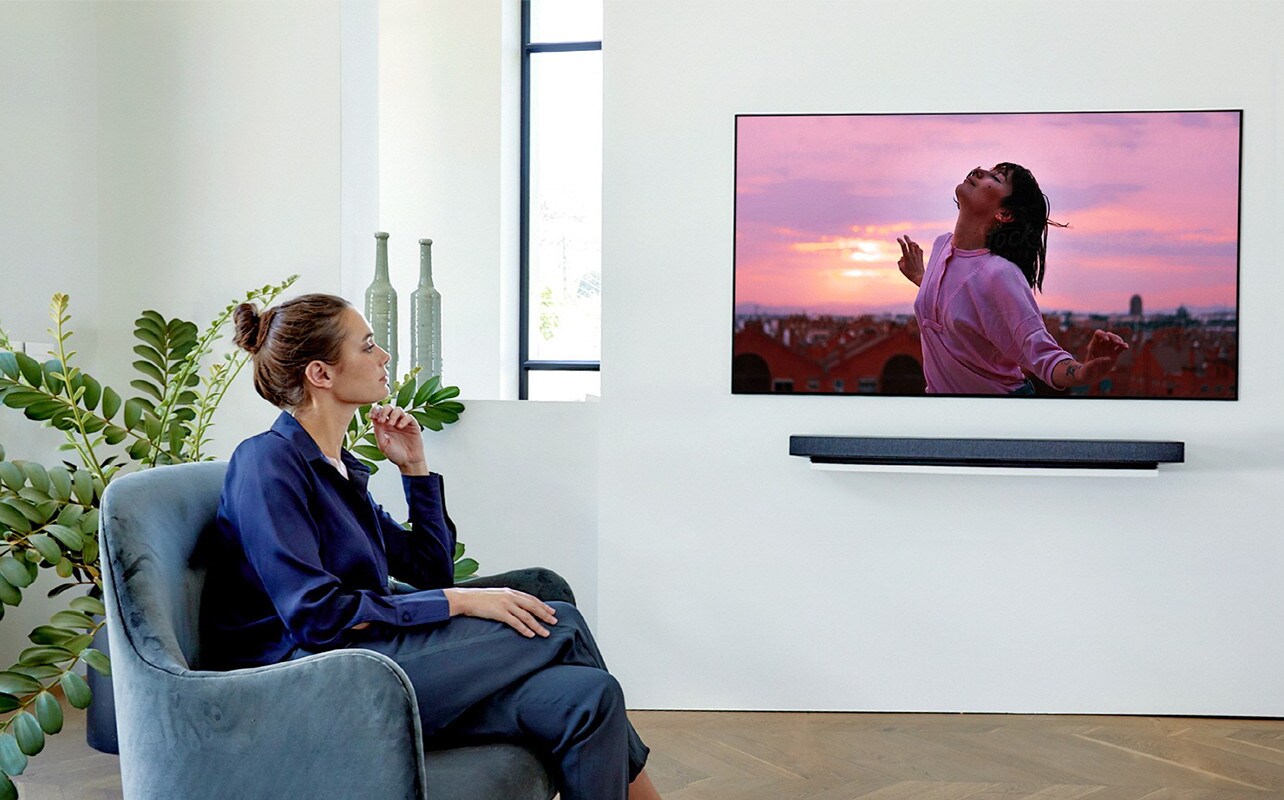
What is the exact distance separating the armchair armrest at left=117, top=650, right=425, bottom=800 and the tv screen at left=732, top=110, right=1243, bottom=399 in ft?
6.90

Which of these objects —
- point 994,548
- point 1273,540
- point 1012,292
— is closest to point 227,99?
point 1012,292

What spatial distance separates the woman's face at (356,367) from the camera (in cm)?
194

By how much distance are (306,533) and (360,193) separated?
86.3 inches

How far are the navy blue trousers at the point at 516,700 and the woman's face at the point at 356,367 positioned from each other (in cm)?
45

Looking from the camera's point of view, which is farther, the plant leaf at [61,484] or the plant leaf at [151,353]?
the plant leaf at [151,353]

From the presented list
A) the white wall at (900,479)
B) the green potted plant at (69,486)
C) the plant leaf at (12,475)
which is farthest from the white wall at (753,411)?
the plant leaf at (12,475)

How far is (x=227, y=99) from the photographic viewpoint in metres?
3.63

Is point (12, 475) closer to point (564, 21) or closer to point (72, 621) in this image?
point (72, 621)

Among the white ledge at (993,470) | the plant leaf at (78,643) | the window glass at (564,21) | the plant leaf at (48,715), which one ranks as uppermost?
the window glass at (564,21)

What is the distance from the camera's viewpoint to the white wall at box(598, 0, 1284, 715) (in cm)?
333

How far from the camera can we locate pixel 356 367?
1.95 metres

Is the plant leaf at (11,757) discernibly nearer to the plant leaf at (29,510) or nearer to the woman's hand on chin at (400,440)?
the plant leaf at (29,510)

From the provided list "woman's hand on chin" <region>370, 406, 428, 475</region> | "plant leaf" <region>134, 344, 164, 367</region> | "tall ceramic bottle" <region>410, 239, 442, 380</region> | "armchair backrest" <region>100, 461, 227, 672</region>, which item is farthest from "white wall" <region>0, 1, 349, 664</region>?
"armchair backrest" <region>100, 461, 227, 672</region>

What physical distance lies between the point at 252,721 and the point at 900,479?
2336 millimetres
